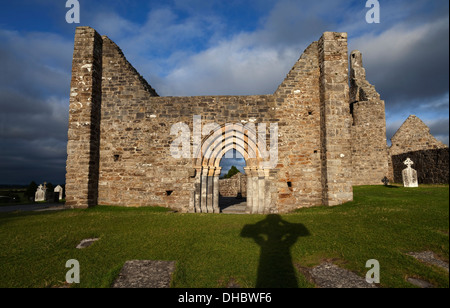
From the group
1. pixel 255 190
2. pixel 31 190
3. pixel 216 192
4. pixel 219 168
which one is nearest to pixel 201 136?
pixel 219 168

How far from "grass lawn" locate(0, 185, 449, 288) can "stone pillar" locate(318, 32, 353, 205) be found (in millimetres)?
1947

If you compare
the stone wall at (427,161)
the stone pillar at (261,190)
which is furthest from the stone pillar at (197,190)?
the stone wall at (427,161)

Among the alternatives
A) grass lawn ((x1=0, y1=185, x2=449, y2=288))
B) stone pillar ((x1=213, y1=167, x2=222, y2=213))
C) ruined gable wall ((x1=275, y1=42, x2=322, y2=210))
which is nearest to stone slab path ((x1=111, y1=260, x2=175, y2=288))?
grass lawn ((x1=0, y1=185, x2=449, y2=288))

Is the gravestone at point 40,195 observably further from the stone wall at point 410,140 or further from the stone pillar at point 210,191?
the stone wall at point 410,140

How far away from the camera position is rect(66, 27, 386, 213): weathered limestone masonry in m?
9.38

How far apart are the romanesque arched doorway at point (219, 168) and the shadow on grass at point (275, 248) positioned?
215 centimetres

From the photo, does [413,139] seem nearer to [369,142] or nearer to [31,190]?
[369,142]

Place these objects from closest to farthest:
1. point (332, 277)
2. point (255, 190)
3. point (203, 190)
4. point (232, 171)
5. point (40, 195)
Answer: point (332, 277) → point (255, 190) → point (203, 190) → point (40, 195) → point (232, 171)

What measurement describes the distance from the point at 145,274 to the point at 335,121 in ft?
26.3

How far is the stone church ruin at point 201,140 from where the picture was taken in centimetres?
934

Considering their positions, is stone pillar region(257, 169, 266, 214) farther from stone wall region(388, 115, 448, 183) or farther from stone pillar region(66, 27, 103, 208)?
stone wall region(388, 115, 448, 183)

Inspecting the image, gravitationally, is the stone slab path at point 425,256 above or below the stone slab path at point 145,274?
above

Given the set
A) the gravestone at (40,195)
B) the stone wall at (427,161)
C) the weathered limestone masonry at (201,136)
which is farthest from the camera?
the gravestone at (40,195)

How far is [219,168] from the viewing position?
398 inches
